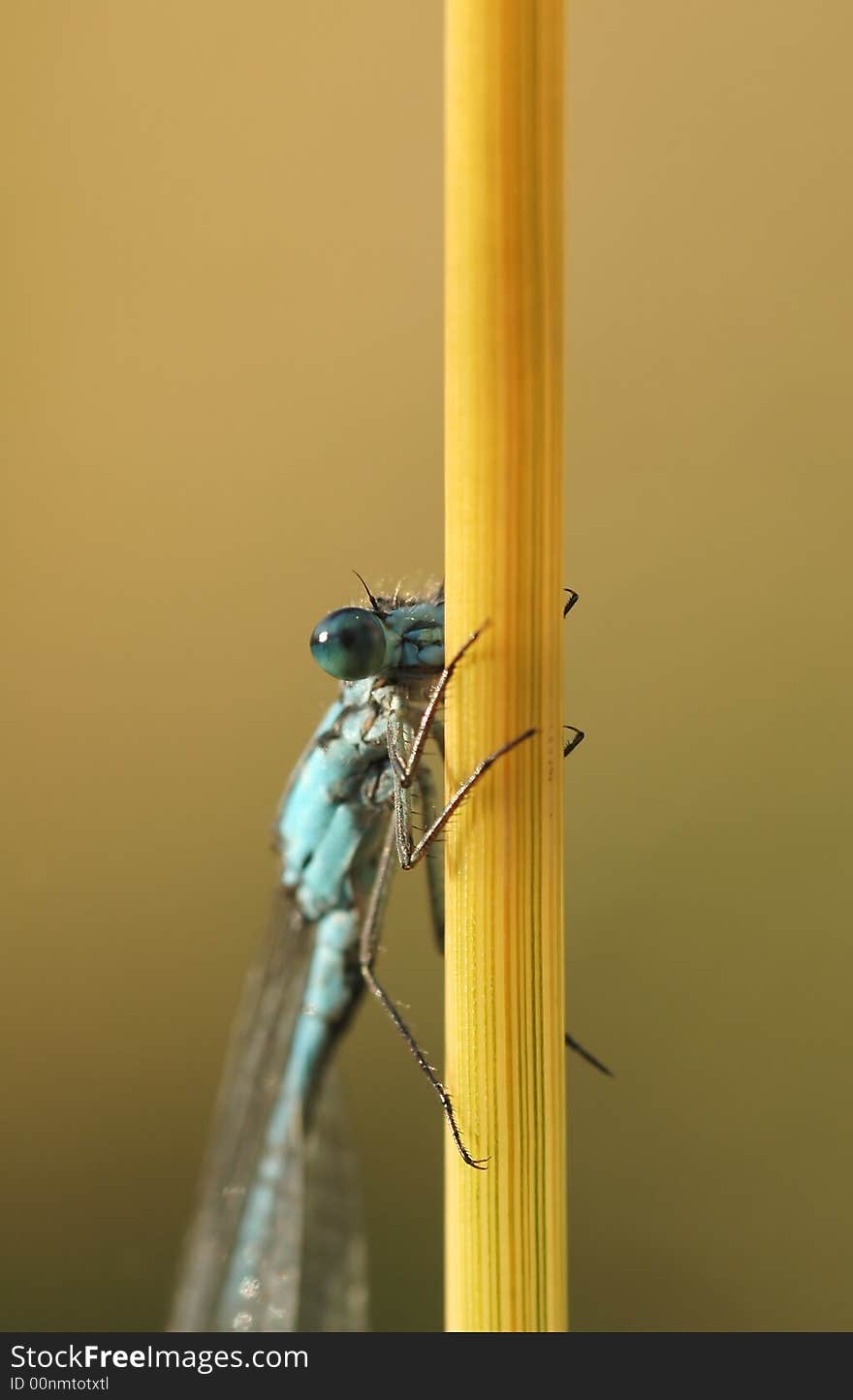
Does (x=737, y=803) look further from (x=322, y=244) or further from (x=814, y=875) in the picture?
(x=322, y=244)

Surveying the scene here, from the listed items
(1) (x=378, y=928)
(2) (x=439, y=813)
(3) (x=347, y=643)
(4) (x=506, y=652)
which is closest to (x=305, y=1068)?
(1) (x=378, y=928)

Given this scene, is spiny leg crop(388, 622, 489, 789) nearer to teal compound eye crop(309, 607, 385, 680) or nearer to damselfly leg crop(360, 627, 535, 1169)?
damselfly leg crop(360, 627, 535, 1169)

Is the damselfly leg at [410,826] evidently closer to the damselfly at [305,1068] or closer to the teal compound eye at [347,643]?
the damselfly at [305,1068]

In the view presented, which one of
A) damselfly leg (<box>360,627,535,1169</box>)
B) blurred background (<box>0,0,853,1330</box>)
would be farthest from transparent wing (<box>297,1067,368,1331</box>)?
damselfly leg (<box>360,627,535,1169</box>)

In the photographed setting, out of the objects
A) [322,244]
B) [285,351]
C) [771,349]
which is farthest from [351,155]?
[771,349]

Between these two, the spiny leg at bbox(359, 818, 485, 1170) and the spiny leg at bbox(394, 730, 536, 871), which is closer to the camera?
the spiny leg at bbox(394, 730, 536, 871)

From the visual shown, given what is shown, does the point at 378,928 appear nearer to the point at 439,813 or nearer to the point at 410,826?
the point at 410,826
